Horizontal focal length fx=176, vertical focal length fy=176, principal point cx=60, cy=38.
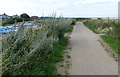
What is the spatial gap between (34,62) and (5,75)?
169cm

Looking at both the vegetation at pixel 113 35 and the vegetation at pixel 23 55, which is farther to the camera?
the vegetation at pixel 113 35

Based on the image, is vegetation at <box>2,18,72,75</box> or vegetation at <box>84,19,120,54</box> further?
→ vegetation at <box>84,19,120,54</box>

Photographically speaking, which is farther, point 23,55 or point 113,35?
point 113,35

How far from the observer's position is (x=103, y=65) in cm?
714

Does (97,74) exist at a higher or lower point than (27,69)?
lower

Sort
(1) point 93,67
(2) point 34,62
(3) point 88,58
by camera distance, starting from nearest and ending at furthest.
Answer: (2) point 34,62
(1) point 93,67
(3) point 88,58

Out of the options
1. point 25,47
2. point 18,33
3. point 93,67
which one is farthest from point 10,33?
point 93,67

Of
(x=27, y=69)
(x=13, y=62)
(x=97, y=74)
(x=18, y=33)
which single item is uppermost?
(x=18, y=33)

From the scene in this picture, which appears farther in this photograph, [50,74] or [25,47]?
[50,74]

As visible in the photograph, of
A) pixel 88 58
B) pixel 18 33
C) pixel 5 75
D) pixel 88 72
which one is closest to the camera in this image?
pixel 5 75

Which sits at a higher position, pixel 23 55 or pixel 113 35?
pixel 23 55

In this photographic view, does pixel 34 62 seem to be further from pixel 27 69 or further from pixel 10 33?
pixel 10 33

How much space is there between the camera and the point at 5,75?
13.4 ft

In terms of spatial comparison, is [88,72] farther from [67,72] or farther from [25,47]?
[25,47]
